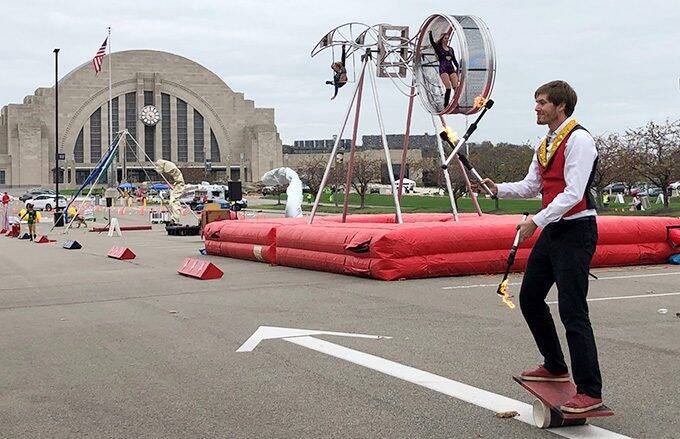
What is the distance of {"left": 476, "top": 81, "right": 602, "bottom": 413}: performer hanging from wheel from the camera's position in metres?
5.47

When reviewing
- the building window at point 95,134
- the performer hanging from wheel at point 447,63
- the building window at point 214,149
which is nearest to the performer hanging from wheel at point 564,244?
the performer hanging from wheel at point 447,63

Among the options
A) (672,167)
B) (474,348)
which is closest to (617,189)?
(672,167)

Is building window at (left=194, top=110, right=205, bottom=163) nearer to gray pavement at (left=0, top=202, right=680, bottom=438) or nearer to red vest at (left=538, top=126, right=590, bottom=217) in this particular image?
gray pavement at (left=0, top=202, right=680, bottom=438)

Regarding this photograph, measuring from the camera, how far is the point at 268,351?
866cm

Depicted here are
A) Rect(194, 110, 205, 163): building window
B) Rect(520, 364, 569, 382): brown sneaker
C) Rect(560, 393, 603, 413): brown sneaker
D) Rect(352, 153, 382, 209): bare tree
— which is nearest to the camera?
Rect(560, 393, 603, 413): brown sneaker

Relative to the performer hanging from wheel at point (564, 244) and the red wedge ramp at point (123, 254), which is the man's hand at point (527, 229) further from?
the red wedge ramp at point (123, 254)

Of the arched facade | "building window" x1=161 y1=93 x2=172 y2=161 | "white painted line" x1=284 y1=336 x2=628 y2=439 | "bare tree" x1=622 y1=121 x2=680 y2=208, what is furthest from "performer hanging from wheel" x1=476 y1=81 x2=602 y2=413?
"building window" x1=161 y1=93 x2=172 y2=161

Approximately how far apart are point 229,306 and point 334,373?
5.02m

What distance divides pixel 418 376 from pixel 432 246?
8515 millimetres

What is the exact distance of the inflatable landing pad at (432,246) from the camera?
15516mm

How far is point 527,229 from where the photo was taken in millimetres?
5715

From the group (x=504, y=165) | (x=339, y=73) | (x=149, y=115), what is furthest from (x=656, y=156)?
(x=149, y=115)

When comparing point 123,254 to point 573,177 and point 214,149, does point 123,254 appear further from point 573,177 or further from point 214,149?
point 214,149

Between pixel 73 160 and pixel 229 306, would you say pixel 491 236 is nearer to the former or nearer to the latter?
pixel 229 306
